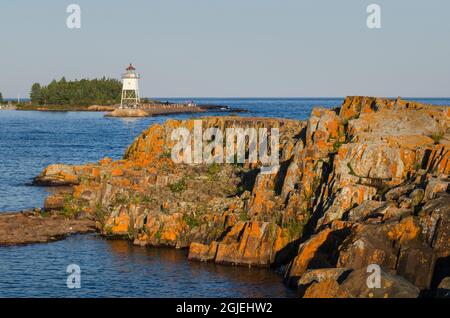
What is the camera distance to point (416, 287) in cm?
3419

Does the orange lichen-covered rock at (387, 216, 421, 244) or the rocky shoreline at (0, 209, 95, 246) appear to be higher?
the orange lichen-covered rock at (387, 216, 421, 244)

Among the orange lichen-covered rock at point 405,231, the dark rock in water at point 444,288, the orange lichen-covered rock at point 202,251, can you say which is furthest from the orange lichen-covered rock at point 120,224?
the dark rock in water at point 444,288

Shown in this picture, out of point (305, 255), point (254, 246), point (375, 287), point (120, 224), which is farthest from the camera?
point (120, 224)

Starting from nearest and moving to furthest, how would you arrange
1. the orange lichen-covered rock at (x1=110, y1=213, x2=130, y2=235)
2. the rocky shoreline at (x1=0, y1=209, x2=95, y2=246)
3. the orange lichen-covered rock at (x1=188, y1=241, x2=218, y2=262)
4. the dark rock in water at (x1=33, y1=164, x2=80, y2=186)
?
1. the orange lichen-covered rock at (x1=188, y1=241, x2=218, y2=262)
2. the rocky shoreline at (x1=0, y1=209, x2=95, y2=246)
3. the orange lichen-covered rock at (x1=110, y1=213, x2=130, y2=235)
4. the dark rock in water at (x1=33, y1=164, x2=80, y2=186)

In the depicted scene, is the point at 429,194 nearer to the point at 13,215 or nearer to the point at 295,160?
the point at 295,160

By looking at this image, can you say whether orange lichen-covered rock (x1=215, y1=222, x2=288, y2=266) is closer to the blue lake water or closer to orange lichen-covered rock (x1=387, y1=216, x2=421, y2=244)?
the blue lake water

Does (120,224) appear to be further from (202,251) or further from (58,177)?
(58,177)

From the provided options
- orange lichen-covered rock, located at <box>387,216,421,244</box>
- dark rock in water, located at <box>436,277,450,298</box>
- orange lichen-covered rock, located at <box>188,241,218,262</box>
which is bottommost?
orange lichen-covered rock, located at <box>188,241,218,262</box>

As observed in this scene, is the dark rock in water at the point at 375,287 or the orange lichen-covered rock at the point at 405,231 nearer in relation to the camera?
the dark rock in water at the point at 375,287

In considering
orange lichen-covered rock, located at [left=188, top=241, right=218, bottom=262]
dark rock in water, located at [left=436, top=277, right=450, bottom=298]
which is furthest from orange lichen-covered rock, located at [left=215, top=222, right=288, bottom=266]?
dark rock in water, located at [left=436, top=277, right=450, bottom=298]

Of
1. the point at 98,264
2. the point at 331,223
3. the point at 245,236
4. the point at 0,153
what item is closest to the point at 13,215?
the point at 98,264

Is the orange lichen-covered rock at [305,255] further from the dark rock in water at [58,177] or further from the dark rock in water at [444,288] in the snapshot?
the dark rock in water at [58,177]

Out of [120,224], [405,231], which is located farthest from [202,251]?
[405,231]
